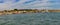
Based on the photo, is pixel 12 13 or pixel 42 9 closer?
pixel 42 9

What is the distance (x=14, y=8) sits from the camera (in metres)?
4.07

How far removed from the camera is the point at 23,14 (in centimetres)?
420

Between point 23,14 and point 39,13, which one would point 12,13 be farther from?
point 39,13

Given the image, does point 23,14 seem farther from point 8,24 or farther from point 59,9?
point 8,24

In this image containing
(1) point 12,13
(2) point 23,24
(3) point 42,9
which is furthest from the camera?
(1) point 12,13

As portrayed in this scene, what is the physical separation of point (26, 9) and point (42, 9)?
42 cm

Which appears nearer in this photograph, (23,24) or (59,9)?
(23,24)

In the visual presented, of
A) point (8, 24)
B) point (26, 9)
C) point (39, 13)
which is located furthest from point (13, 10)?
point (8, 24)

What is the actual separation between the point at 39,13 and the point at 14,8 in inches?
27.1

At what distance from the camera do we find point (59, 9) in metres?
4.02

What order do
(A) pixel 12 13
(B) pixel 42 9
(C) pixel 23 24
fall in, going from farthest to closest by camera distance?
1. (A) pixel 12 13
2. (B) pixel 42 9
3. (C) pixel 23 24

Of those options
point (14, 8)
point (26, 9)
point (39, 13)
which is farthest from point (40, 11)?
point (14, 8)

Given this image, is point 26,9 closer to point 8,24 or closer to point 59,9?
point 59,9

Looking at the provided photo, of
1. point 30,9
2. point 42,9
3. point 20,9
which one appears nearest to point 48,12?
point 42,9
